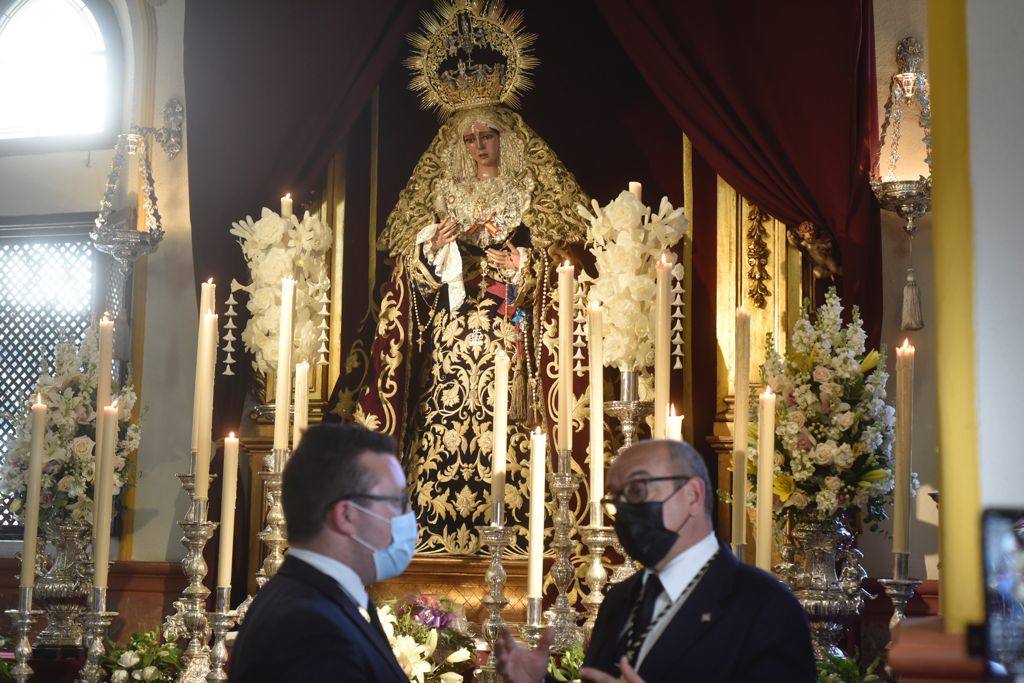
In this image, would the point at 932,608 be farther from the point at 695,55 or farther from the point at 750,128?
the point at 695,55

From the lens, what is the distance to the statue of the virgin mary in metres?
5.94

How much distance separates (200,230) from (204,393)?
2.28 m

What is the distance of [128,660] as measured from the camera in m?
4.43

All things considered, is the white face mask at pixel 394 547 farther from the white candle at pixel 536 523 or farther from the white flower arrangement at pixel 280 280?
the white flower arrangement at pixel 280 280

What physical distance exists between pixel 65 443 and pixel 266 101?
5.85ft

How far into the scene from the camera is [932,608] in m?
5.24

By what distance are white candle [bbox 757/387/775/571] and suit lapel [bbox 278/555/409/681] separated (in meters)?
1.12

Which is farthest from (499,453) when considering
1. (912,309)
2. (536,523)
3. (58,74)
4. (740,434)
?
(58,74)

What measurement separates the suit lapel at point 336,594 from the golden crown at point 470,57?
12.6ft

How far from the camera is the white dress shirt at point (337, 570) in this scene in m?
2.61

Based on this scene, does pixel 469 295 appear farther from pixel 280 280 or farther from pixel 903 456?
pixel 903 456

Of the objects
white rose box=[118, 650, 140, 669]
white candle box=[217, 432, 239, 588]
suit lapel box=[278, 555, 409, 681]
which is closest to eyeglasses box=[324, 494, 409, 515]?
suit lapel box=[278, 555, 409, 681]

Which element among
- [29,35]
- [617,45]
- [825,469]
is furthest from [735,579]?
[29,35]

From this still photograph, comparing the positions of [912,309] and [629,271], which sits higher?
[629,271]
